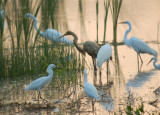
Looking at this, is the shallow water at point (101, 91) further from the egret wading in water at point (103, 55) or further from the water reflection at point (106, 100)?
the egret wading in water at point (103, 55)

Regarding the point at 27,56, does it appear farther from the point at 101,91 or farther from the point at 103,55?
the point at 101,91

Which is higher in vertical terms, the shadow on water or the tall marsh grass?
the tall marsh grass

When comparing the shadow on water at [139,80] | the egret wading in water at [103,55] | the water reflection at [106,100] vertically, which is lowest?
the water reflection at [106,100]

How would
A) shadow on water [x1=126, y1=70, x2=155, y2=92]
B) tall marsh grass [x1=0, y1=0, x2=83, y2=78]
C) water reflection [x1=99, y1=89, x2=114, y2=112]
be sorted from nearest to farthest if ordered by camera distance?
water reflection [x1=99, y1=89, x2=114, y2=112] < shadow on water [x1=126, y1=70, x2=155, y2=92] < tall marsh grass [x1=0, y1=0, x2=83, y2=78]

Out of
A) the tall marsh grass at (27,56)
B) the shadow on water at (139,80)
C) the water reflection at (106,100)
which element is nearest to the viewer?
the water reflection at (106,100)

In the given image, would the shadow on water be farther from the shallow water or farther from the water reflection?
the water reflection

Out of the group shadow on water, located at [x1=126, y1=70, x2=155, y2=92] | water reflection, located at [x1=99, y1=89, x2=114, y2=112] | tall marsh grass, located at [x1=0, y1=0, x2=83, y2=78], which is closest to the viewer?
water reflection, located at [x1=99, y1=89, x2=114, y2=112]

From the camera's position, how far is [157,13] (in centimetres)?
1766

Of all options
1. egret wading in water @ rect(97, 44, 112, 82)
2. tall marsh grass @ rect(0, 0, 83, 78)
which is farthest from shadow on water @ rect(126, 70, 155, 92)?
tall marsh grass @ rect(0, 0, 83, 78)

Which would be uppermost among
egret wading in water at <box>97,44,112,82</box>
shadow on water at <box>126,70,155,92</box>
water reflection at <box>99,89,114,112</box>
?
egret wading in water at <box>97,44,112,82</box>

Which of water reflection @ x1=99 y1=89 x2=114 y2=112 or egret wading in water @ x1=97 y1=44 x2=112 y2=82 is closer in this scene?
water reflection @ x1=99 y1=89 x2=114 y2=112

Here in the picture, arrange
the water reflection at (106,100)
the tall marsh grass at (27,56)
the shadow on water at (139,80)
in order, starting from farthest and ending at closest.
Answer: the tall marsh grass at (27,56) < the shadow on water at (139,80) < the water reflection at (106,100)

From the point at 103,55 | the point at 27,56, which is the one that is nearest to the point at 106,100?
the point at 103,55

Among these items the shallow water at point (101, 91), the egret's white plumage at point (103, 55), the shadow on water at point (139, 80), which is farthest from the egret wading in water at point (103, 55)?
the shadow on water at point (139, 80)
